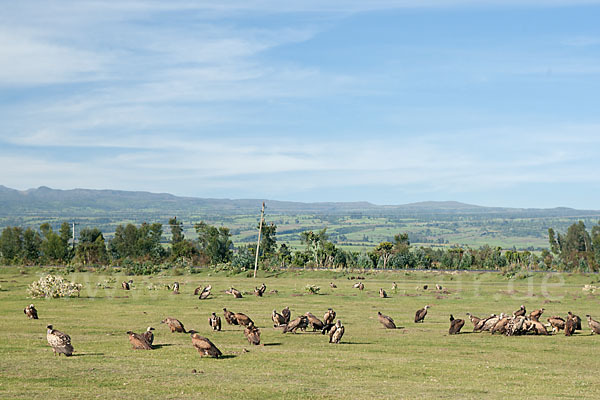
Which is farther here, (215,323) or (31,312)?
(31,312)

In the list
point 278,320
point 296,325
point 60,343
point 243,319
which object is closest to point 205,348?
point 60,343

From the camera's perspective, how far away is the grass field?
628 inches

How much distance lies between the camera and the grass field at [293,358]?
16.0 m

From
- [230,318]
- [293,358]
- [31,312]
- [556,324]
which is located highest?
[556,324]

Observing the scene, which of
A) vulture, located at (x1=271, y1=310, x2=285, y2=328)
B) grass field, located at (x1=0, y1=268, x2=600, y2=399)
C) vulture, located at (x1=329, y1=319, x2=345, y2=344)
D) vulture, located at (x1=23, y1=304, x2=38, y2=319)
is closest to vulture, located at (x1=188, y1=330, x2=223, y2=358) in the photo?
grass field, located at (x1=0, y1=268, x2=600, y2=399)

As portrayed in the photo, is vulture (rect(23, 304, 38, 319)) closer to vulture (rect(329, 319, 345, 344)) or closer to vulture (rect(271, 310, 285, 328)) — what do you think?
vulture (rect(271, 310, 285, 328))

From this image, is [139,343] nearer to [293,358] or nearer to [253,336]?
[253,336]

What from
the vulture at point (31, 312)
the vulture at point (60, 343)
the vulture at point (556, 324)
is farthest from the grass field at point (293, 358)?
the vulture at point (556, 324)

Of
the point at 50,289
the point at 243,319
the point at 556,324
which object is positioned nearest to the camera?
the point at 243,319

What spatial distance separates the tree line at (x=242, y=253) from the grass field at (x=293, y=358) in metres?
37.1

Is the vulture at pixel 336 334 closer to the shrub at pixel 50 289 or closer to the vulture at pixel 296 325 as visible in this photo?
the vulture at pixel 296 325

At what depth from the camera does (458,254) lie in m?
80.2

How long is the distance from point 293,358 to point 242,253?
2401 inches

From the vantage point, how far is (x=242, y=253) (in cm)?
8131
